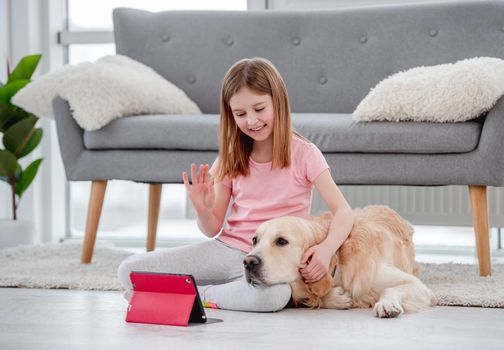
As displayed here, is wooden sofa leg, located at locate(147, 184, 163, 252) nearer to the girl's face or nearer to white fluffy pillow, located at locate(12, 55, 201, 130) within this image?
white fluffy pillow, located at locate(12, 55, 201, 130)

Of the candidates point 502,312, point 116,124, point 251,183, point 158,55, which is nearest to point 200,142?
point 116,124

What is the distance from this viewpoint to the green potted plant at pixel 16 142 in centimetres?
337

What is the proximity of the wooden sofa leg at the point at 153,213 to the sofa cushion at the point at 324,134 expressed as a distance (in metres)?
0.42

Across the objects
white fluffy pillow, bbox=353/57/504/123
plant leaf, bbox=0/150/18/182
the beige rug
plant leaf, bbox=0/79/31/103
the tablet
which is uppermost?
white fluffy pillow, bbox=353/57/504/123

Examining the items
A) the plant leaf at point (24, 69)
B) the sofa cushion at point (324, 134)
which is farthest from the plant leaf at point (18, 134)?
the sofa cushion at point (324, 134)

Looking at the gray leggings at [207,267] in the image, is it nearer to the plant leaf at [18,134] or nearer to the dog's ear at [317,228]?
the dog's ear at [317,228]

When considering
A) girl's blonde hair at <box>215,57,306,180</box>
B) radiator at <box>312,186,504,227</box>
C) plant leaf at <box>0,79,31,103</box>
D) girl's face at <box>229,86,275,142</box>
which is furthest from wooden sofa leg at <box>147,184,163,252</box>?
girl's face at <box>229,86,275,142</box>

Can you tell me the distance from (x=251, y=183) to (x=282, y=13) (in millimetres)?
1504

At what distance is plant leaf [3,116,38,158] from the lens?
11.0 ft

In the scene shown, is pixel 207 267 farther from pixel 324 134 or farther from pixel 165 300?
pixel 324 134

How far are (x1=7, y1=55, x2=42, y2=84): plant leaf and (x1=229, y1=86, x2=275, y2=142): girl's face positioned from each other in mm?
1732

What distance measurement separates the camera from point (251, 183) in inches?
84.3

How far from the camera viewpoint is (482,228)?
2.53 m

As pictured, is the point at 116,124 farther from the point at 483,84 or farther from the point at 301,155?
the point at 483,84
